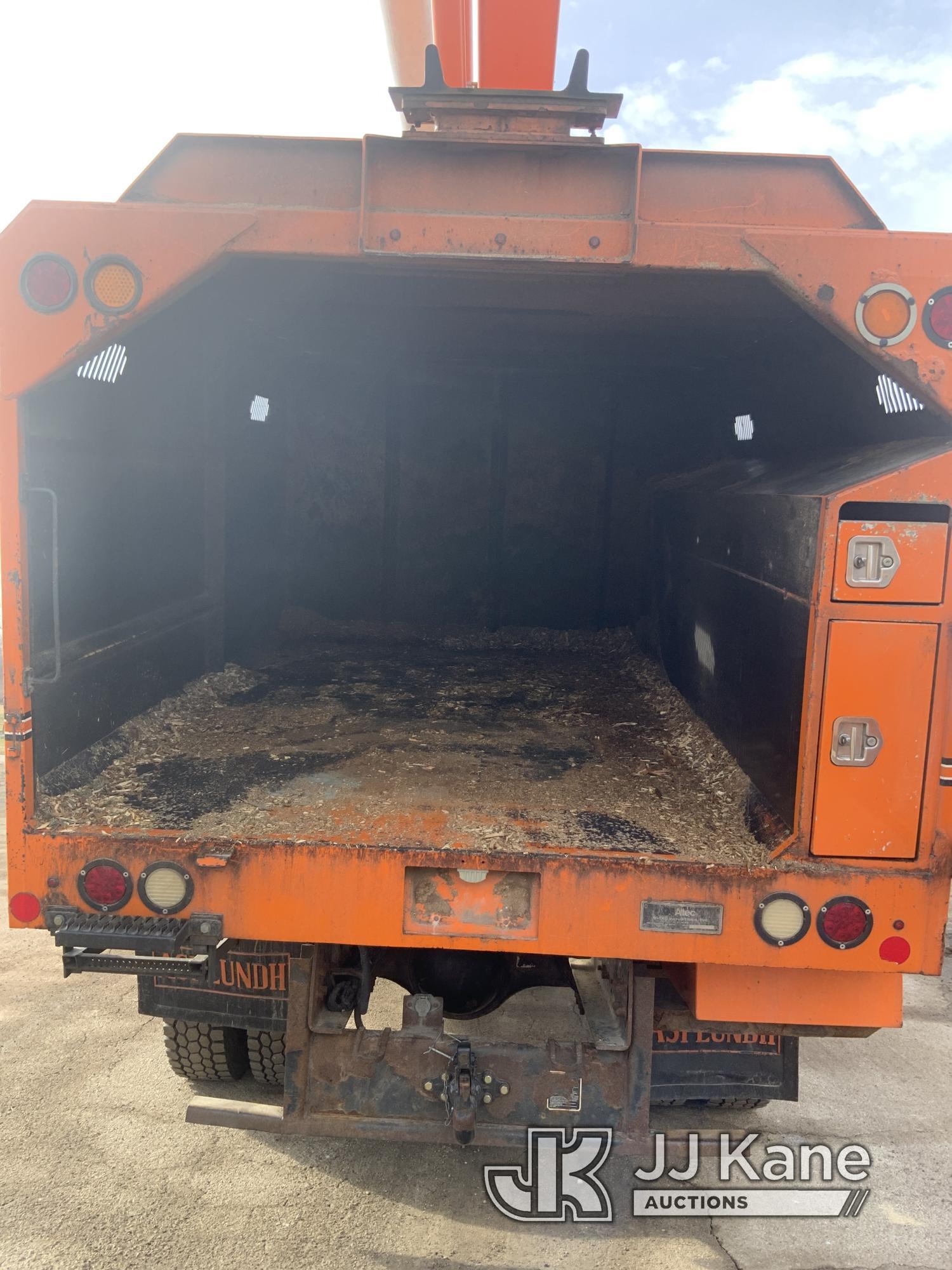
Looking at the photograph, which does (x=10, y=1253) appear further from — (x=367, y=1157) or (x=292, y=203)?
(x=292, y=203)

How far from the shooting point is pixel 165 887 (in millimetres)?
2586

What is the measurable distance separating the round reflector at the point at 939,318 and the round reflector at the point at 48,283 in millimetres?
2332

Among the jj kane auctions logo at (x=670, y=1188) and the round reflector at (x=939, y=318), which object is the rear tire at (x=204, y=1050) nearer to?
the jj kane auctions logo at (x=670, y=1188)

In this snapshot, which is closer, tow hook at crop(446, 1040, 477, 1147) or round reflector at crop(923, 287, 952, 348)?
round reflector at crop(923, 287, 952, 348)

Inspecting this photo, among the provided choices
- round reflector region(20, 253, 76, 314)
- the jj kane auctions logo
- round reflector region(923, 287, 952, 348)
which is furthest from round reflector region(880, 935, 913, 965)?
round reflector region(20, 253, 76, 314)

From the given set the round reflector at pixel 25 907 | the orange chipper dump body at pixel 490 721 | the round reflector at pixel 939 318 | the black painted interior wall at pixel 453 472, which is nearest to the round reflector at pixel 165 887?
the orange chipper dump body at pixel 490 721

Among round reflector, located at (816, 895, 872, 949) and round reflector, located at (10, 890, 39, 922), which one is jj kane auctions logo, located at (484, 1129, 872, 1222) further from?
round reflector, located at (10, 890, 39, 922)

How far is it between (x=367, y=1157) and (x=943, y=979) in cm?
328

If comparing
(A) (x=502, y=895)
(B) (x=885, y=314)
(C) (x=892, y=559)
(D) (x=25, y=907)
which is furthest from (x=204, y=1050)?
(B) (x=885, y=314)

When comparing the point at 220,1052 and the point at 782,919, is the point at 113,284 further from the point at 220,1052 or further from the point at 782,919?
the point at 220,1052

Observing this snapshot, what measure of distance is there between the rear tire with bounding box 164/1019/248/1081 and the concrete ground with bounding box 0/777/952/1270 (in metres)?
0.10

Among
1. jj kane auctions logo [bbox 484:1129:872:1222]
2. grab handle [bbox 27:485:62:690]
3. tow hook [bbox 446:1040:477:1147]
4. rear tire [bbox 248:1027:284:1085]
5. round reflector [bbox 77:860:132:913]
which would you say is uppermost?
grab handle [bbox 27:485:62:690]

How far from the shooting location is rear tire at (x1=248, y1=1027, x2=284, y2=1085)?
3.59 m

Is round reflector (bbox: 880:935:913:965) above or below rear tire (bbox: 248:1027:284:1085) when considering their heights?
above
